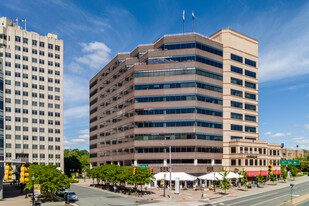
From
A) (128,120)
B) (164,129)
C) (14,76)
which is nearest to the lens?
(164,129)

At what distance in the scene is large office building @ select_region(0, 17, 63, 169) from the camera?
362ft

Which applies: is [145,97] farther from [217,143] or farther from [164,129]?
[217,143]

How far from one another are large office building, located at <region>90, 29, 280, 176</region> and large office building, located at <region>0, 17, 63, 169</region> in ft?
137

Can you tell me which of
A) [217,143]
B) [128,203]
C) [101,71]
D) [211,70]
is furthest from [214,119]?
[101,71]

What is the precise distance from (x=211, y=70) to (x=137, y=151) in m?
29.2

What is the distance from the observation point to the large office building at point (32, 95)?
362 ft

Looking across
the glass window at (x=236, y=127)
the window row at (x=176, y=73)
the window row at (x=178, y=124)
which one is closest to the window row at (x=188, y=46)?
the window row at (x=176, y=73)

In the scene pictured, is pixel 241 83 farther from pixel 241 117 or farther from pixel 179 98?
pixel 179 98

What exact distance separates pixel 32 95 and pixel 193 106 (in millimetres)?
69801

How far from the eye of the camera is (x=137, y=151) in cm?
7788

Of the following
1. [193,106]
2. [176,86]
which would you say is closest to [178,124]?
[193,106]

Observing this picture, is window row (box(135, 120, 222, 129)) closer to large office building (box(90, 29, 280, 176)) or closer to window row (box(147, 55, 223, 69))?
large office building (box(90, 29, 280, 176))

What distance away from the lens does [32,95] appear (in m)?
116

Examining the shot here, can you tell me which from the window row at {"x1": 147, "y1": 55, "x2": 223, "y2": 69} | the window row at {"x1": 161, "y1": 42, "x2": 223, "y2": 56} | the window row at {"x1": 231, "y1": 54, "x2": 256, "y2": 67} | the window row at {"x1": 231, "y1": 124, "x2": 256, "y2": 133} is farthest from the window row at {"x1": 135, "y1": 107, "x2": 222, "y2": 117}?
the window row at {"x1": 231, "y1": 54, "x2": 256, "y2": 67}
